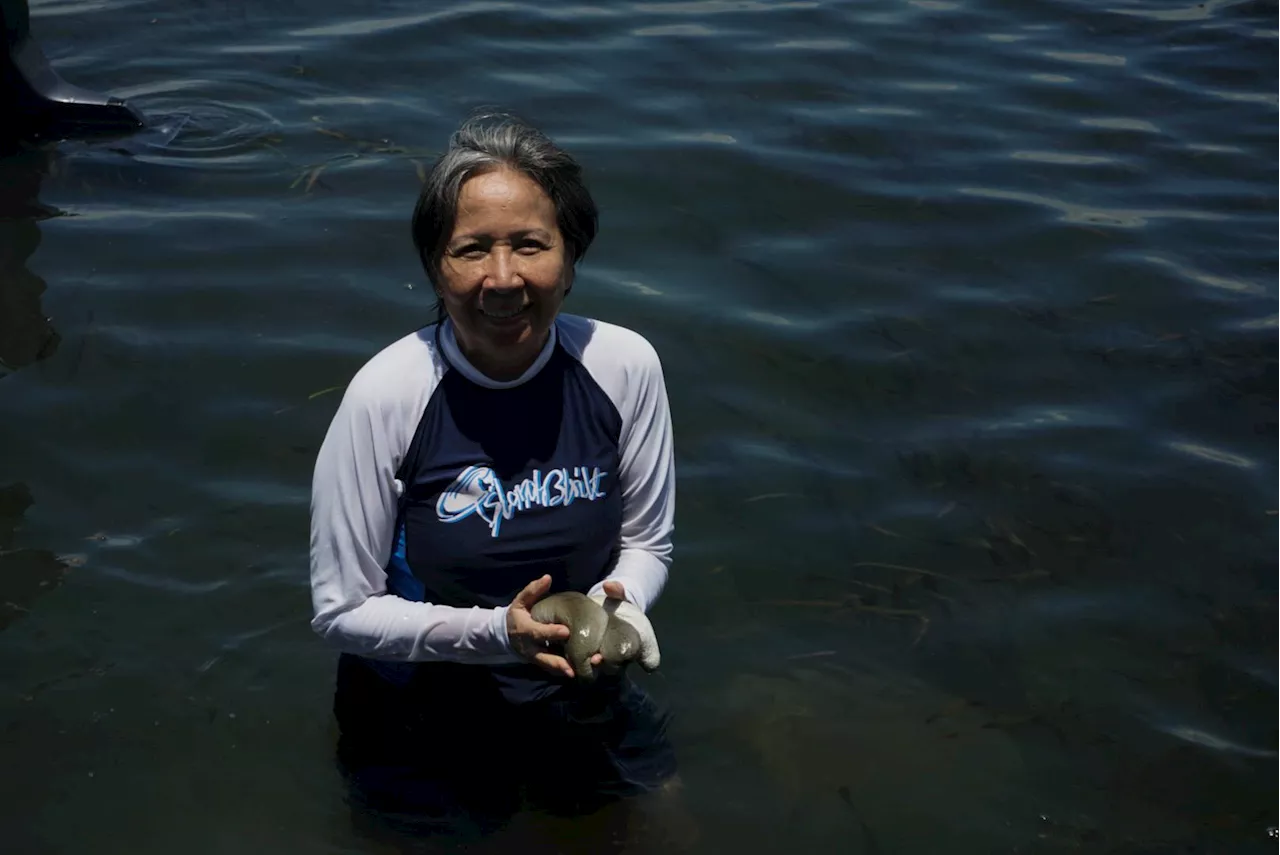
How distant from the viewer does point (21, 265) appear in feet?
20.3

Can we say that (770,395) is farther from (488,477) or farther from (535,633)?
(535,633)

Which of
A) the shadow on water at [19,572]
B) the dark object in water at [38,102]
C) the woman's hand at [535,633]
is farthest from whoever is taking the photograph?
the dark object in water at [38,102]

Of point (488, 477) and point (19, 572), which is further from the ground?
point (488, 477)

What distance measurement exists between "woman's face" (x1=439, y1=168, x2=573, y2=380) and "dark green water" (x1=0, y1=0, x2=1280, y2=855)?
55.5 inches

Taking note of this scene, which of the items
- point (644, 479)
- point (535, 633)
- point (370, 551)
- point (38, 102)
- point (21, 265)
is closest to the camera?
point (535, 633)

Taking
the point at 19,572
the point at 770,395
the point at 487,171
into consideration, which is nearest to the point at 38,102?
the point at 19,572

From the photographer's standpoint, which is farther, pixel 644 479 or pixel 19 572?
pixel 19 572

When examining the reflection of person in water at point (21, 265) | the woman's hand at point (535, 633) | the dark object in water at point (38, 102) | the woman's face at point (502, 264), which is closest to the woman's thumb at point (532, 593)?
the woman's hand at point (535, 633)

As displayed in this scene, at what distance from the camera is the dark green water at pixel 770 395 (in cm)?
428

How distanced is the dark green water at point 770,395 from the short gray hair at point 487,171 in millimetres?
1594

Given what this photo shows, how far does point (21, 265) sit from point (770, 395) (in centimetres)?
307

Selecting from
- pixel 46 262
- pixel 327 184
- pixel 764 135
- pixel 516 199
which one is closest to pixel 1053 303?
pixel 764 135

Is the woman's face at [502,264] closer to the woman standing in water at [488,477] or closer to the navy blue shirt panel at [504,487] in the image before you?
the woman standing in water at [488,477]

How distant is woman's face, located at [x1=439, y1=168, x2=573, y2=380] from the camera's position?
319 centimetres
